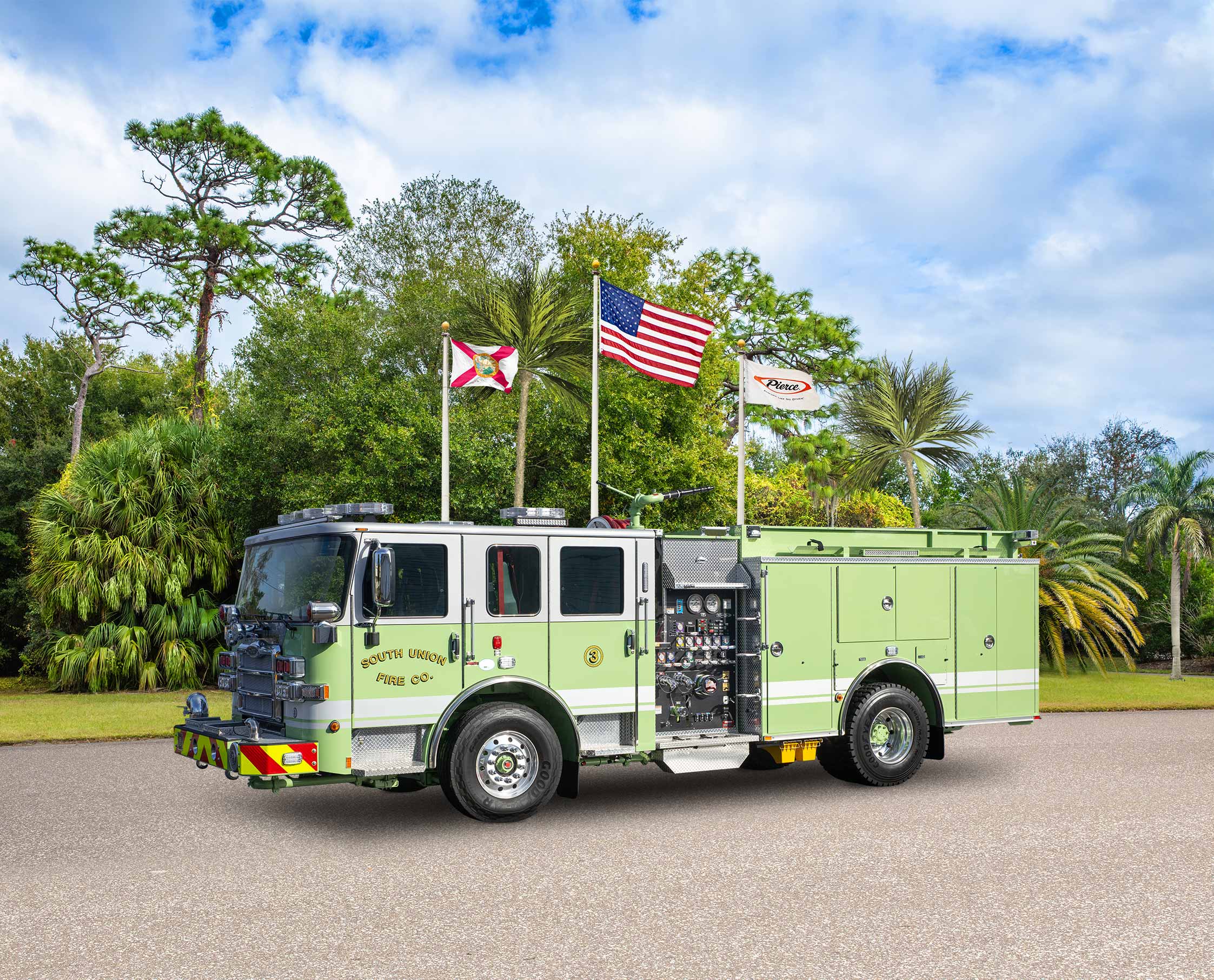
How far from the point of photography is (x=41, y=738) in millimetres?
Result: 13758

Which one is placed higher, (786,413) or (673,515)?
(786,413)

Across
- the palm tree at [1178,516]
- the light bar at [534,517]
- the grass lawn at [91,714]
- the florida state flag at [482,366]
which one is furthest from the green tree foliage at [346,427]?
the palm tree at [1178,516]

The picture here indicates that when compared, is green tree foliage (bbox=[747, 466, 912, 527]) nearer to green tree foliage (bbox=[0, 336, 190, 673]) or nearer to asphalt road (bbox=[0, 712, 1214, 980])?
green tree foliage (bbox=[0, 336, 190, 673])

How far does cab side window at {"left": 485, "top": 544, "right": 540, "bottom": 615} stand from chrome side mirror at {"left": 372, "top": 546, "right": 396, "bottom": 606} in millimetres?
946

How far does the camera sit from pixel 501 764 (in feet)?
29.3

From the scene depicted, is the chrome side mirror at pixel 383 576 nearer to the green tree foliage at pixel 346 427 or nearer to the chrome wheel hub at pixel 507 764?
the chrome wheel hub at pixel 507 764

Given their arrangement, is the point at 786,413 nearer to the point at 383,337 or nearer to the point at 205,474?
the point at 383,337

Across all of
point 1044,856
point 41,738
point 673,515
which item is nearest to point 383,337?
point 673,515

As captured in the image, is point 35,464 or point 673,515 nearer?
point 673,515

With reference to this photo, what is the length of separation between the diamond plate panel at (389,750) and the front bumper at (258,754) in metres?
0.35

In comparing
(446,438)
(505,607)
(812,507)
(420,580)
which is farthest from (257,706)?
(812,507)

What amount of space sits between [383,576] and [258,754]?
156 centimetres

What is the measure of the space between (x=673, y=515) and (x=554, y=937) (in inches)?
695

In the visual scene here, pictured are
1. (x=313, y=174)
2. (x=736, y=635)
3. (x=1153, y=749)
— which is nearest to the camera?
(x=736, y=635)
